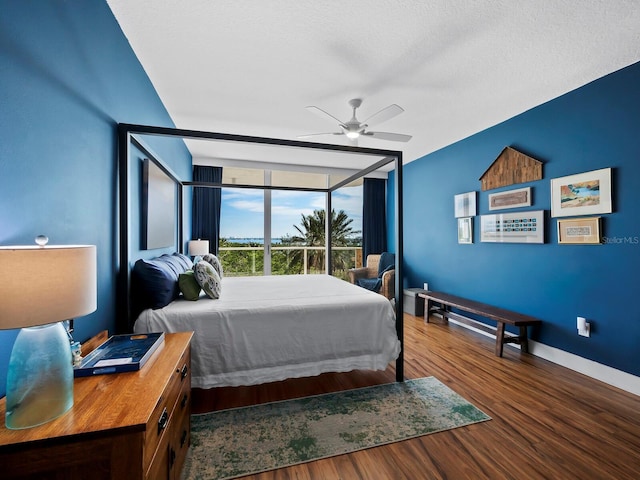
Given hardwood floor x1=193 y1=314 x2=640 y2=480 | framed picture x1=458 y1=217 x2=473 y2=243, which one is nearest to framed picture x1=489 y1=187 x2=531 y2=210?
framed picture x1=458 y1=217 x2=473 y2=243

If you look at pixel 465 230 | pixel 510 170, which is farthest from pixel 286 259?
pixel 510 170

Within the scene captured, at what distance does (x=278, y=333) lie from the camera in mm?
2203

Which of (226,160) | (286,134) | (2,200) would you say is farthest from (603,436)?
(226,160)

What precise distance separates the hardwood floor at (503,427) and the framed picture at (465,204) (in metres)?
1.92

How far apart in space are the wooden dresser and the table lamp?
60 millimetres

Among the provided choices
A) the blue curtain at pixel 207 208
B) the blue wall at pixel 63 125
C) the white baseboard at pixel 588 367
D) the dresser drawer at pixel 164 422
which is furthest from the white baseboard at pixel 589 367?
the blue curtain at pixel 207 208

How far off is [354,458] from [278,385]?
99 centimetres

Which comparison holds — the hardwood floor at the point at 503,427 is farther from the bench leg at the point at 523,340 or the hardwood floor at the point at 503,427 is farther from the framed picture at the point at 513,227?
the framed picture at the point at 513,227

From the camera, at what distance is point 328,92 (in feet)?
9.46

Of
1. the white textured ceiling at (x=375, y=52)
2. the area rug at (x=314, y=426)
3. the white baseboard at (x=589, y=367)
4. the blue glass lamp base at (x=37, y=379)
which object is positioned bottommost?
the area rug at (x=314, y=426)

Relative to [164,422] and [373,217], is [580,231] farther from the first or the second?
[373,217]

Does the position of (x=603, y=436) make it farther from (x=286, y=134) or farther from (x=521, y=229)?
(x=286, y=134)

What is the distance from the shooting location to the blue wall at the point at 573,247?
2436mm

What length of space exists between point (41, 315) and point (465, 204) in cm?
447
